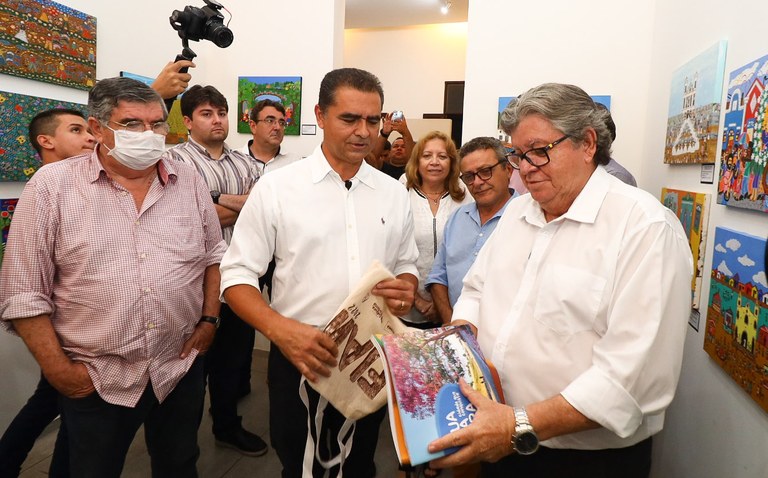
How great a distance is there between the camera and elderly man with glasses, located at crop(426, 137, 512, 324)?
2.23 meters

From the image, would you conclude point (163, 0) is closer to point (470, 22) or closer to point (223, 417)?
point (470, 22)

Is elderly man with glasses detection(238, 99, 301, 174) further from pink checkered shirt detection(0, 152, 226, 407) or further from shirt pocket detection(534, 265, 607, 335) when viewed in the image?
shirt pocket detection(534, 265, 607, 335)

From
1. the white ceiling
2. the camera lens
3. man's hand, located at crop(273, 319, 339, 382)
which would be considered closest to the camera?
man's hand, located at crop(273, 319, 339, 382)

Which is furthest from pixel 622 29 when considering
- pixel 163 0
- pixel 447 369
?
pixel 163 0

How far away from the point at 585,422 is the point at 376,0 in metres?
5.44

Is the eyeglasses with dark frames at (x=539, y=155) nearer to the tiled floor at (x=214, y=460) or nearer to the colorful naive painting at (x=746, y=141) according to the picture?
the colorful naive painting at (x=746, y=141)

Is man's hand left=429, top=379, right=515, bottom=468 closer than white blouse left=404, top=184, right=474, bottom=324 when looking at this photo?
Yes

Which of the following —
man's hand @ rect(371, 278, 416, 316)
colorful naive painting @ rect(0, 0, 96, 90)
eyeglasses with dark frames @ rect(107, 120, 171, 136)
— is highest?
colorful naive painting @ rect(0, 0, 96, 90)

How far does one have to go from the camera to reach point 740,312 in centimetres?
158

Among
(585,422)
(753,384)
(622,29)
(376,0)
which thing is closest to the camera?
(585,422)

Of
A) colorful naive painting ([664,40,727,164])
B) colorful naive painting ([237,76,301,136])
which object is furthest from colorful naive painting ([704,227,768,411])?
colorful naive painting ([237,76,301,136])

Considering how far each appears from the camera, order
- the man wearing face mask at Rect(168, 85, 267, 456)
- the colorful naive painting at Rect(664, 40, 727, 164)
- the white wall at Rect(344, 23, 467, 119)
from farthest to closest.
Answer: the white wall at Rect(344, 23, 467, 119), the man wearing face mask at Rect(168, 85, 267, 456), the colorful naive painting at Rect(664, 40, 727, 164)

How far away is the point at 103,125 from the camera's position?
1632mm

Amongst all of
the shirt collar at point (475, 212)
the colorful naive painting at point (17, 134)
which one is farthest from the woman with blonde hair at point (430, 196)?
the colorful naive painting at point (17, 134)
